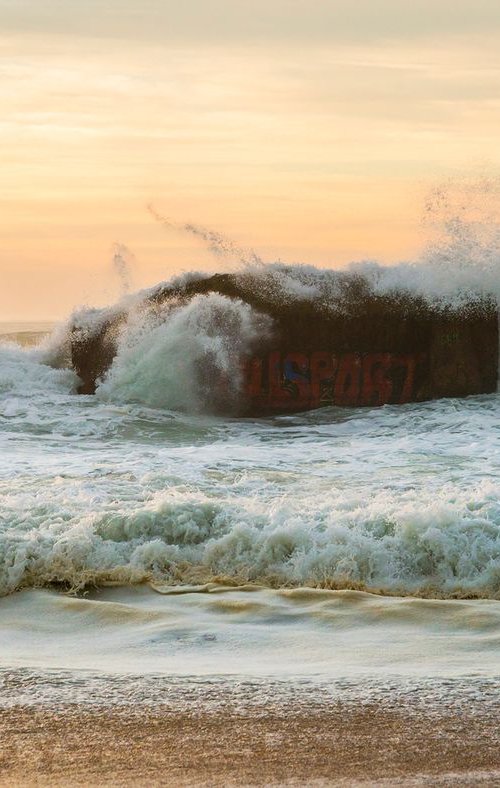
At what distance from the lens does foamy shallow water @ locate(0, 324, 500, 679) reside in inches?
177

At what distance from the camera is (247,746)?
3.45m

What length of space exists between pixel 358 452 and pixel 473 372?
3788 millimetres

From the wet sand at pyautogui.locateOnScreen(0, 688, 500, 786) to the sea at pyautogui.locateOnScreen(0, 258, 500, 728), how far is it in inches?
7.5

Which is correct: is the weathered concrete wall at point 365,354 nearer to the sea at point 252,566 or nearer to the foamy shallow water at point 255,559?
the sea at point 252,566

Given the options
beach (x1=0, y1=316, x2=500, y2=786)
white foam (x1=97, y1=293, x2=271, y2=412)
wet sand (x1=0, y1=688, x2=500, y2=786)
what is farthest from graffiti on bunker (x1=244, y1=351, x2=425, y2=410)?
wet sand (x1=0, y1=688, x2=500, y2=786)

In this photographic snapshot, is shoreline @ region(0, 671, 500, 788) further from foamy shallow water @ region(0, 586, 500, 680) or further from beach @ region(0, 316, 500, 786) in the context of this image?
foamy shallow water @ region(0, 586, 500, 680)

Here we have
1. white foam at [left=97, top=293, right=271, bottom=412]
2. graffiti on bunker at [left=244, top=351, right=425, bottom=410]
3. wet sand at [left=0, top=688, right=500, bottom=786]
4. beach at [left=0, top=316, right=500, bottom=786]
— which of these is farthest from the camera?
white foam at [left=97, top=293, right=271, bottom=412]

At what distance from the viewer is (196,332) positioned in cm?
1256

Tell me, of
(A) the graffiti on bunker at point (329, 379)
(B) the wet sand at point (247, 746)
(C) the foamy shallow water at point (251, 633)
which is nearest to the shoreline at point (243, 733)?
(B) the wet sand at point (247, 746)

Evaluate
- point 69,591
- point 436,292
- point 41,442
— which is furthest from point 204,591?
point 436,292

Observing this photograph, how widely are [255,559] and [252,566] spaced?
0.07 metres

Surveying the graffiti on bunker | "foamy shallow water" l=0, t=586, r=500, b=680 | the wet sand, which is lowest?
the wet sand

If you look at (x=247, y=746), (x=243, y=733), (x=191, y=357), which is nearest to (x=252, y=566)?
(x=243, y=733)

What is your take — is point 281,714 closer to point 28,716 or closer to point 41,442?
point 28,716
